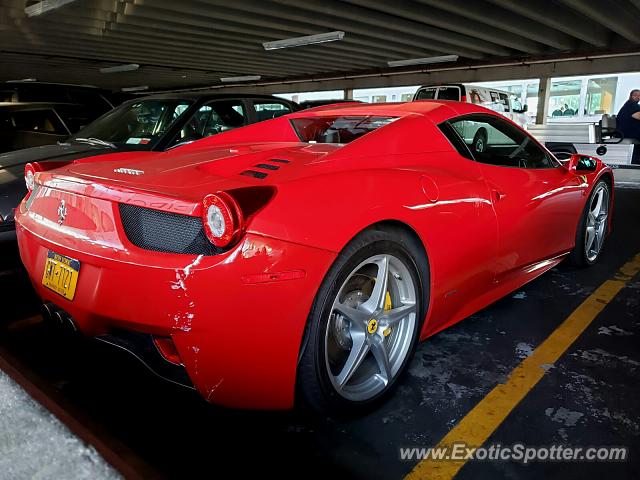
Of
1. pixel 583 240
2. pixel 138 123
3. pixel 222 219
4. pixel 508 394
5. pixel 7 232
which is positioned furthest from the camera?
pixel 138 123

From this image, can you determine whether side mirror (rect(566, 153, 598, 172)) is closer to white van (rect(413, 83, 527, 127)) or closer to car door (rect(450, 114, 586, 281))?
car door (rect(450, 114, 586, 281))

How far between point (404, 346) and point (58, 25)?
1239 cm

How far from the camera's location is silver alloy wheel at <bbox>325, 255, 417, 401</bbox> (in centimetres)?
196

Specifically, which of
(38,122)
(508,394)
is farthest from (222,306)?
(38,122)

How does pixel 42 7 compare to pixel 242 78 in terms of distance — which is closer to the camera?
pixel 42 7

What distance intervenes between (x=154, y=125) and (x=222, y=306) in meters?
3.65

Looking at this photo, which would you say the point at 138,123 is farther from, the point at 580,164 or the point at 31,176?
the point at 580,164

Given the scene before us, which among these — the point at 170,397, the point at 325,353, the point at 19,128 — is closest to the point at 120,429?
the point at 170,397

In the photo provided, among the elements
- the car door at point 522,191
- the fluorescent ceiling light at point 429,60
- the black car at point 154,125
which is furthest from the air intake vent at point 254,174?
the fluorescent ceiling light at point 429,60

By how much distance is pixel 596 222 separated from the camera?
3967mm

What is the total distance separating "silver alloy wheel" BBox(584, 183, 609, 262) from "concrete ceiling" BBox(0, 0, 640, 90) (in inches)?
263

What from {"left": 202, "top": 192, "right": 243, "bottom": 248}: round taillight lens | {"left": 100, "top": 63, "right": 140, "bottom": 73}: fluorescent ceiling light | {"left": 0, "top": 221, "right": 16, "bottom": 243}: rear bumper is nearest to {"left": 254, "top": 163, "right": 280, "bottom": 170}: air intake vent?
{"left": 202, "top": 192, "right": 243, "bottom": 248}: round taillight lens

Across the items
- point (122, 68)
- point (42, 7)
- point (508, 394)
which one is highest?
point (42, 7)

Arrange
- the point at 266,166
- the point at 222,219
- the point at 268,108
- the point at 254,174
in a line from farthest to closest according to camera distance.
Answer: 1. the point at 268,108
2. the point at 266,166
3. the point at 254,174
4. the point at 222,219
